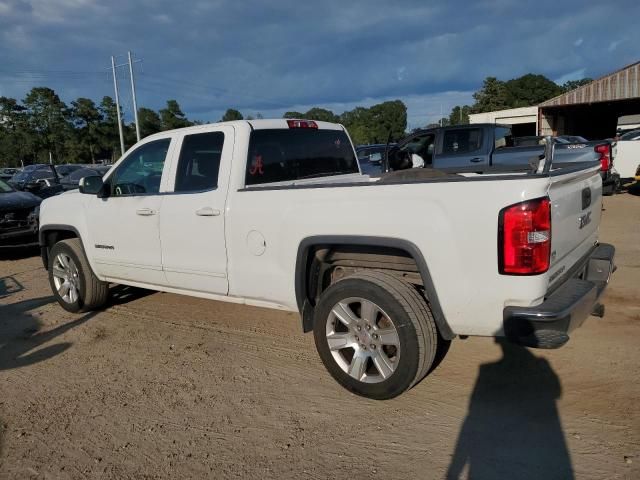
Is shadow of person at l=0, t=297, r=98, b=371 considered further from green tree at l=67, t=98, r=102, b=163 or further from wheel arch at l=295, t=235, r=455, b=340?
green tree at l=67, t=98, r=102, b=163

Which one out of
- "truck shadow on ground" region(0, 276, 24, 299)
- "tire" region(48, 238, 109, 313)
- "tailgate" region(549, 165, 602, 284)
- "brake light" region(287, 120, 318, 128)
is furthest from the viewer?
"truck shadow on ground" region(0, 276, 24, 299)

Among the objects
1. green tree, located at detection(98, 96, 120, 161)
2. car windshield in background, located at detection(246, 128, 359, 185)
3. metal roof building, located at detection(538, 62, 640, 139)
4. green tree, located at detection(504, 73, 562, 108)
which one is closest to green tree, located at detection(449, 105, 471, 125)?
green tree, located at detection(504, 73, 562, 108)

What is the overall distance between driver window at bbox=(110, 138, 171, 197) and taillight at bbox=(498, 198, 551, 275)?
10.1 feet

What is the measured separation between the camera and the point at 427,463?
2.67m

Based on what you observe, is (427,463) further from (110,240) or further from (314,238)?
(110,240)

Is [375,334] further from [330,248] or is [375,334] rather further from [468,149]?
[468,149]

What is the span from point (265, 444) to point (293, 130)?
8.79 ft

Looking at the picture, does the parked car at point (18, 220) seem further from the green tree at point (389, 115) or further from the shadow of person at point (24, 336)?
the green tree at point (389, 115)

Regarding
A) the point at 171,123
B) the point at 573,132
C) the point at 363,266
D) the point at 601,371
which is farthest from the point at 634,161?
the point at 171,123

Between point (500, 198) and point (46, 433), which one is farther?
point (46, 433)

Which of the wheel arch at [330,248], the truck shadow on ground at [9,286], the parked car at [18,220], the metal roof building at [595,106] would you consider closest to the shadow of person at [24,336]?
the truck shadow on ground at [9,286]

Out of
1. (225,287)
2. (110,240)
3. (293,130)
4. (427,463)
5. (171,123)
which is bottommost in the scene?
(427,463)

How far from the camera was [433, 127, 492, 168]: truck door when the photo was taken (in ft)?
30.1

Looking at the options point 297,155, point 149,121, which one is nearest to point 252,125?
point 297,155
